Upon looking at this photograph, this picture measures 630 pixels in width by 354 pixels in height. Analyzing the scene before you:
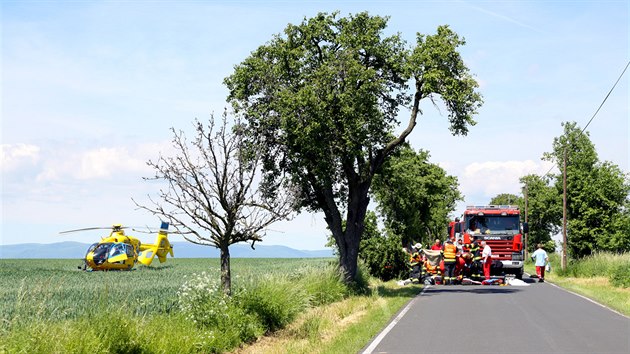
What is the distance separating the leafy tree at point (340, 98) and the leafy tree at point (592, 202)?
135ft

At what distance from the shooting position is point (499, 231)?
3638 centimetres

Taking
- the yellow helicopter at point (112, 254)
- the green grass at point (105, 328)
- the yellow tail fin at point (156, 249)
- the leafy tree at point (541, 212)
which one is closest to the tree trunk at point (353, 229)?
the green grass at point (105, 328)

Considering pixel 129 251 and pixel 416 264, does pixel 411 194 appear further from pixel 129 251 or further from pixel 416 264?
pixel 129 251

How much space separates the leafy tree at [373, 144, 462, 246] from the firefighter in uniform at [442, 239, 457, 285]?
405 cm

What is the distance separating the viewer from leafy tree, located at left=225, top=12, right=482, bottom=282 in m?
25.4

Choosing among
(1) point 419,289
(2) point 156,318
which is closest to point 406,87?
(1) point 419,289

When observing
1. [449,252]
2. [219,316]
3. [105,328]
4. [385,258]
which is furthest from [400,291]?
[105,328]

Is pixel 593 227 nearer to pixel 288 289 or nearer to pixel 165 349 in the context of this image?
pixel 288 289

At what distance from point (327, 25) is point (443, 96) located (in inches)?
200

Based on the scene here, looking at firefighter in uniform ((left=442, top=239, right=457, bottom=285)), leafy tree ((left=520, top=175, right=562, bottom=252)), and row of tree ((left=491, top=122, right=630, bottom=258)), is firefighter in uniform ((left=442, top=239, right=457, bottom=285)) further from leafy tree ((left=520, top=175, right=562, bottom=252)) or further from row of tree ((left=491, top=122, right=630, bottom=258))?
leafy tree ((left=520, top=175, right=562, bottom=252))

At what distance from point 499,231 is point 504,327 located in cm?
2082

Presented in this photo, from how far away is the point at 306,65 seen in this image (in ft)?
89.2

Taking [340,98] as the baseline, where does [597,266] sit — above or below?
below

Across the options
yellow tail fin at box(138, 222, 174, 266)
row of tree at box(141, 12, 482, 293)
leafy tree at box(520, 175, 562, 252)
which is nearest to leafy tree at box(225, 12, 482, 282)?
row of tree at box(141, 12, 482, 293)
